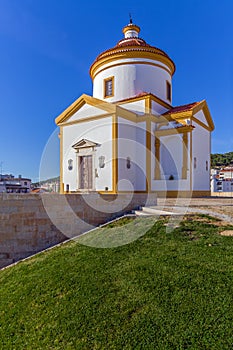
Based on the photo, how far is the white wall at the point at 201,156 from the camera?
590 inches

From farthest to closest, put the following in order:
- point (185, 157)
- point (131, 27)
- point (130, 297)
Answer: point (131, 27) < point (185, 157) < point (130, 297)

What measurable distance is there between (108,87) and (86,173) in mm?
6022

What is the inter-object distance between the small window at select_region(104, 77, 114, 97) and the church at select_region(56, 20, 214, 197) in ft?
0.20

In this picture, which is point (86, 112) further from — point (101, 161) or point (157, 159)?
point (157, 159)

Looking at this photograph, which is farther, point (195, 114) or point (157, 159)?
point (195, 114)

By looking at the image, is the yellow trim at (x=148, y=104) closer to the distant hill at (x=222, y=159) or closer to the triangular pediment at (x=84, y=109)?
the triangular pediment at (x=84, y=109)

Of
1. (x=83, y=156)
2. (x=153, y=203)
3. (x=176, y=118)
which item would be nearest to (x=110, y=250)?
(x=153, y=203)

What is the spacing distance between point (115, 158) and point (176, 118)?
4.25 m

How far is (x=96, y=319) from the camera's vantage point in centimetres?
359

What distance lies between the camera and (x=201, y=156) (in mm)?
15875

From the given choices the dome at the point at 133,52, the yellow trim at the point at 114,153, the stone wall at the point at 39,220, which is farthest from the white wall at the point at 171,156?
the stone wall at the point at 39,220

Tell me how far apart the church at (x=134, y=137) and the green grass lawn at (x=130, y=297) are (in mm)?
7929

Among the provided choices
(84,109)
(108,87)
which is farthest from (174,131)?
(108,87)

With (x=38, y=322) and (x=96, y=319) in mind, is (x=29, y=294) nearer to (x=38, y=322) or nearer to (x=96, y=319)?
(x=38, y=322)
